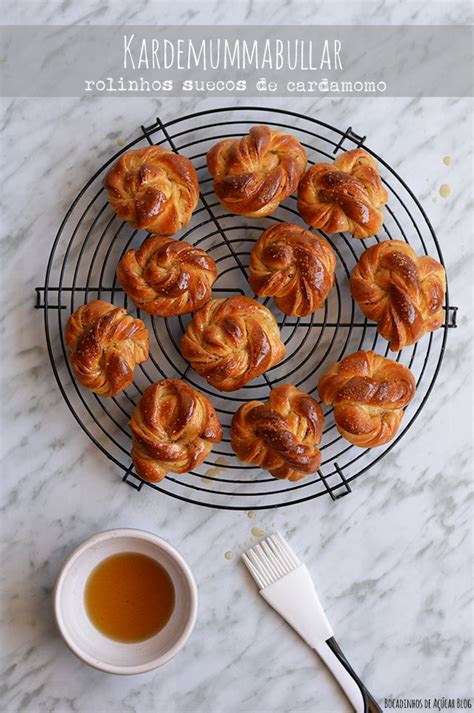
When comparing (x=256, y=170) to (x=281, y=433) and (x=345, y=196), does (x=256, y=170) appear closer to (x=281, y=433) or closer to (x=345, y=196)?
(x=345, y=196)

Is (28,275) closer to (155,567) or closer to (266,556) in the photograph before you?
(155,567)

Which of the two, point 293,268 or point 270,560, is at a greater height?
point 293,268

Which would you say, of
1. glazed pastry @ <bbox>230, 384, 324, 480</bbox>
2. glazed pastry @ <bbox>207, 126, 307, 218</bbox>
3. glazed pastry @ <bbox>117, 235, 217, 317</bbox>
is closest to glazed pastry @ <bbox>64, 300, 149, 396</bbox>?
glazed pastry @ <bbox>117, 235, 217, 317</bbox>

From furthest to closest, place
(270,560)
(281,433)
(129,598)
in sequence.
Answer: (270,560) < (129,598) < (281,433)

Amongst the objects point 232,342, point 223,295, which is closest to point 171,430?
point 232,342

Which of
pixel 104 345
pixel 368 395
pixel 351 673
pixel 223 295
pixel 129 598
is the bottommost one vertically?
pixel 351 673

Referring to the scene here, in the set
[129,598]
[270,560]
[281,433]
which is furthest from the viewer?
[270,560]

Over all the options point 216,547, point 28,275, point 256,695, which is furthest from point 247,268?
point 256,695
